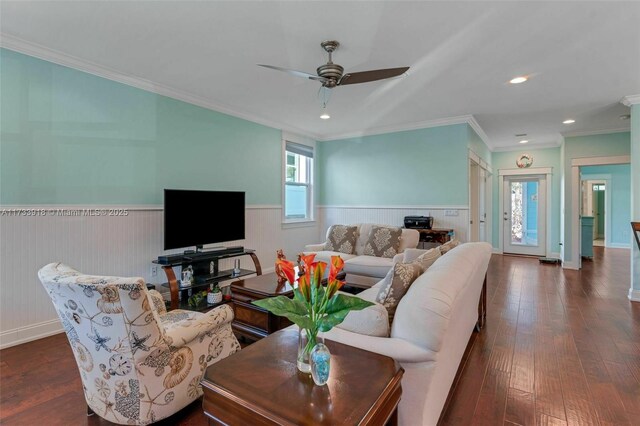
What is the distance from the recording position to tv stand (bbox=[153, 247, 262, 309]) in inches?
124

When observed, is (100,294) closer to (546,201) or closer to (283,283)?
(283,283)

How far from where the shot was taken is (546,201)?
7172mm

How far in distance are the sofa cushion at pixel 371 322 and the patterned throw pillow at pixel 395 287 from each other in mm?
128

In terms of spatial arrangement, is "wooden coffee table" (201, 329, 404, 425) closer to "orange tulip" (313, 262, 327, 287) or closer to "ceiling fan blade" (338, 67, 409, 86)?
"orange tulip" (313, 262, 327, 287)

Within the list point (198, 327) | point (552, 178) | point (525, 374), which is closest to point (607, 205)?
point (552, 178)

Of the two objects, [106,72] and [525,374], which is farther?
[106,72]

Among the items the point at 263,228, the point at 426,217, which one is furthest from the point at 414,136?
the point at 263,228

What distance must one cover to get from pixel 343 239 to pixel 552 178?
5.67 metres

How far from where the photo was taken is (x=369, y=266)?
4.06 metres

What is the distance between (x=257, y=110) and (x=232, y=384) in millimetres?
4207

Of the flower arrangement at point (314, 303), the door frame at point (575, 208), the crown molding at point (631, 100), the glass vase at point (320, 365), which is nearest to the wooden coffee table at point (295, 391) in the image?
the glass vase at point (320, 365)

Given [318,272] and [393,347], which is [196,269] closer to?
[393,347]

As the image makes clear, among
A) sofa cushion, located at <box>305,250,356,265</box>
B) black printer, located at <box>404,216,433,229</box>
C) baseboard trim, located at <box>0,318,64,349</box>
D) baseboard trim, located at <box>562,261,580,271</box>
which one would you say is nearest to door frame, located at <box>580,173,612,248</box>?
baseboard trim, located at <box>562,261,580,271</box>

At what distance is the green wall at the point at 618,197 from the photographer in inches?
335
